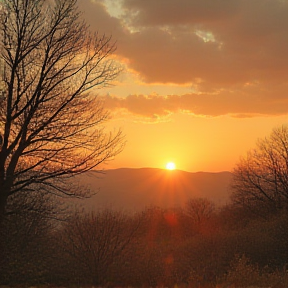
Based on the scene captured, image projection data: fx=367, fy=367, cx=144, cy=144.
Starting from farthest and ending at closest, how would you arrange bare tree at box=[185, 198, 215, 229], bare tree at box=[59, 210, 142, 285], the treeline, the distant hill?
the distant hill
bare tree at box=[185, 198, 215, 229]
bare tree at box=[59, 210, 142, 285]
the treeline

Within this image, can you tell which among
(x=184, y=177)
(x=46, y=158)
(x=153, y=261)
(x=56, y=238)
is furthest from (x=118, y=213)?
(x=184, y=177)

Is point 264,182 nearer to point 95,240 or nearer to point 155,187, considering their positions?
point 95,240

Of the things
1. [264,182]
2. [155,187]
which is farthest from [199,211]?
[155,187]

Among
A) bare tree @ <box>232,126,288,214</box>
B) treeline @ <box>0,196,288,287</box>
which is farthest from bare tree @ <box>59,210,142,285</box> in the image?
bare tree @ <box>232,126,288,214</box>

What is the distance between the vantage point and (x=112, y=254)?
63.0 feet

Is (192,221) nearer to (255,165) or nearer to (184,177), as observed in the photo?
(255,165)

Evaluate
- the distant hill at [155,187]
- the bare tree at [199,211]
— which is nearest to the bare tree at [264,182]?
the bare tree at [199,211]

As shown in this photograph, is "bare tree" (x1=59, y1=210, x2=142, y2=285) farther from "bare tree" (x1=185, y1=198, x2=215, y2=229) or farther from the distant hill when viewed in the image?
the distant hill

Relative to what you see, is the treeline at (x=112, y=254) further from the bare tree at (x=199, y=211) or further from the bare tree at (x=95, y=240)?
the bare tree at (x=199, y=211)

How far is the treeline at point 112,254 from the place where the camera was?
15.0 meters

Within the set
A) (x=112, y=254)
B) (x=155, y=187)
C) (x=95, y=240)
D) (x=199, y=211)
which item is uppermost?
(x=155, y=187)

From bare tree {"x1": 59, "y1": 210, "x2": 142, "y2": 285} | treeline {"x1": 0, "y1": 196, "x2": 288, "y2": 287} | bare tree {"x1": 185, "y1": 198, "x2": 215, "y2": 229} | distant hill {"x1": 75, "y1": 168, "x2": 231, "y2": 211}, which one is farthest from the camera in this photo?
distant hill {"x1": 75, "y1": 168, "x2": 231, "y2": 211}

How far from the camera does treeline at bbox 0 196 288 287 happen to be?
15.0 meters

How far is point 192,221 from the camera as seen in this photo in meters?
48.6
